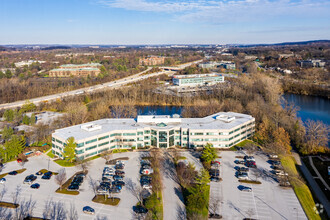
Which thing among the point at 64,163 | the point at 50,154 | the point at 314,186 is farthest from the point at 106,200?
the point at 314,186

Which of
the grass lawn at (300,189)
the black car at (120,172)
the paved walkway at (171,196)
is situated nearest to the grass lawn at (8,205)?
the black car at (120,172)

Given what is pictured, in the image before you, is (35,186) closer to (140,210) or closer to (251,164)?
(140,210)

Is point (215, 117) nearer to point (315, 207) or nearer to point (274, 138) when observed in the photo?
point (274, 138)

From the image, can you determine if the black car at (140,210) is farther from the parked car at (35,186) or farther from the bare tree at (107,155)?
the parked car at (35,186)

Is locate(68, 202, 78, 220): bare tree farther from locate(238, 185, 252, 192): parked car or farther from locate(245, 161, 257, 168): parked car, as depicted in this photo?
locate(245, 161, 257, 168): parked car

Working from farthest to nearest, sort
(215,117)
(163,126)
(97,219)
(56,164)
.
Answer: (215,117) → (163,126) → (56,164) → (97,219)

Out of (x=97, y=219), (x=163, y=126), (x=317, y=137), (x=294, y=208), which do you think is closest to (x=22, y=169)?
(x=97, y=219)
